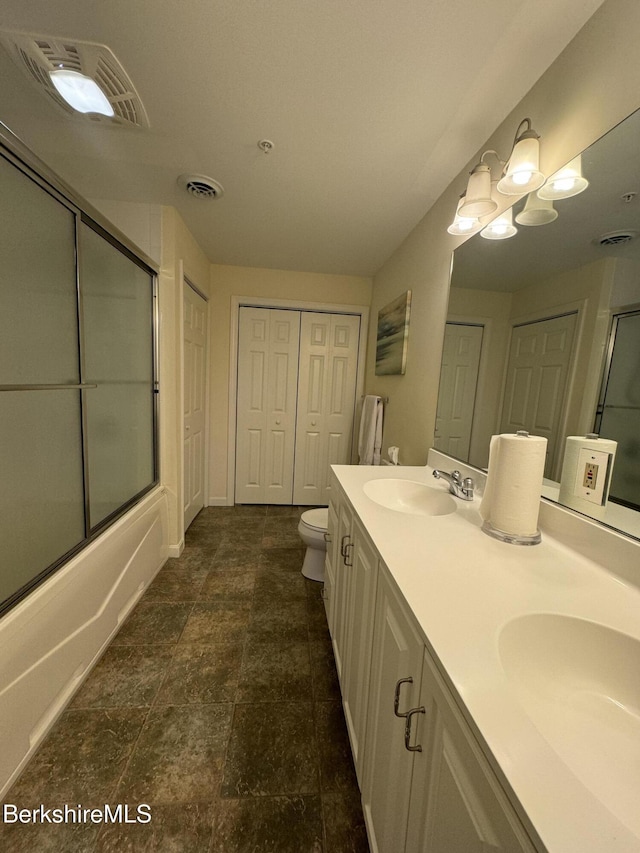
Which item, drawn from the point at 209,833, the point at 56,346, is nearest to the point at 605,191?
the point at 56,346

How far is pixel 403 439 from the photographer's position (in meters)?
2.08

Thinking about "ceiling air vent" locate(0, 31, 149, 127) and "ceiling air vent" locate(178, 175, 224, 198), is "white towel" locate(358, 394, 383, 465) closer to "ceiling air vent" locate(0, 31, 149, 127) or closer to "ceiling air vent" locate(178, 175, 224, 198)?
"ceiling air vent" locate(178, 175, 224, 198)

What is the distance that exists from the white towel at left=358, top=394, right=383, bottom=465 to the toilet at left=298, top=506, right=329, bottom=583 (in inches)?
24.7

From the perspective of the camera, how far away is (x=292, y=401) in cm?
312

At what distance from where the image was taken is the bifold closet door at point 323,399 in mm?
3066

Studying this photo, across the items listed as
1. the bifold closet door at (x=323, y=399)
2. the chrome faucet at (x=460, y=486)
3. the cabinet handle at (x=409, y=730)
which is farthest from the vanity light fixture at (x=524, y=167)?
the bifold closet door at (x=323, y=399)

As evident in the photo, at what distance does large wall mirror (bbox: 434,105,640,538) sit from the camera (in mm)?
765

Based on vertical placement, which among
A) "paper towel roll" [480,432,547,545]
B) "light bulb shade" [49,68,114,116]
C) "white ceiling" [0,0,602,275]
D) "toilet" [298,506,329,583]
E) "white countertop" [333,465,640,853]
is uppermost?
"white ceiling" [0,0,602,275]

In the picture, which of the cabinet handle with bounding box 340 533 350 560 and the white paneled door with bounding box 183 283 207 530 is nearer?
the cabinet handle with bounding box 340 533 350 560

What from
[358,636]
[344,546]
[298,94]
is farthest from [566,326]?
[298,94]

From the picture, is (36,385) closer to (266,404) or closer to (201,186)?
(201,186)

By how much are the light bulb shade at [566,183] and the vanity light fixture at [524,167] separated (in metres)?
0.03

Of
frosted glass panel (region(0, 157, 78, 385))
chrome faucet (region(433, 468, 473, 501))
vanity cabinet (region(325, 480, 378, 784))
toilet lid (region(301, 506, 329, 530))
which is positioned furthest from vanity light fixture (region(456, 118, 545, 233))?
toilet lid (region(301, 506, 329, 530))

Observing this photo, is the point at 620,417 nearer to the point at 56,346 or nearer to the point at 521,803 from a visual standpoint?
the point at 521,803
